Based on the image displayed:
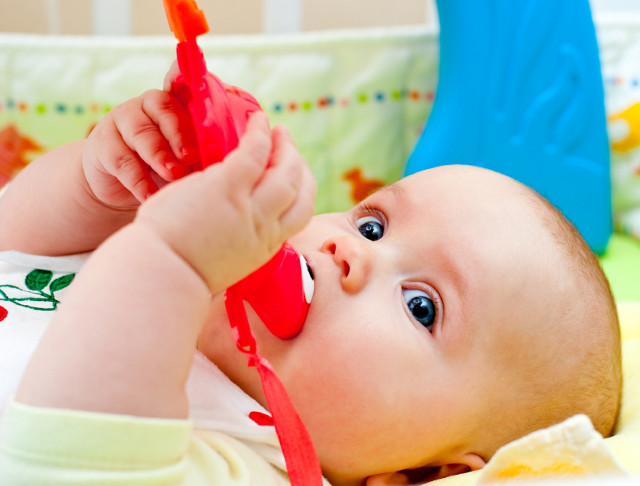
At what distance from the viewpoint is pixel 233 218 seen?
18.7 inches

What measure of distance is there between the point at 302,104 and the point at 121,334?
0.85 meters

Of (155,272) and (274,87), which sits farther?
(274,87)

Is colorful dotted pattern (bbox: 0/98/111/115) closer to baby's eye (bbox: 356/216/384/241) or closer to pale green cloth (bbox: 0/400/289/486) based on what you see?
baby's eye (bbox: 356/216/384/241)

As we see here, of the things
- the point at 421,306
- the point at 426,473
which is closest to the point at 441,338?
the point at 421,306

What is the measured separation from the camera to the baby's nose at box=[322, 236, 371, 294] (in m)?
0.64

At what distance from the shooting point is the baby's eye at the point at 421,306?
66cm

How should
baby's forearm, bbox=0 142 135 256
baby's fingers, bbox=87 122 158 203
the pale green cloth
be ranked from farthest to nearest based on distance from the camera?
baby's forearm, bbox=0 142 135 256
baby's fingers, bbox=87 122 158 203
the pale green cloth

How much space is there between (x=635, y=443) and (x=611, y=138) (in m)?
0.72

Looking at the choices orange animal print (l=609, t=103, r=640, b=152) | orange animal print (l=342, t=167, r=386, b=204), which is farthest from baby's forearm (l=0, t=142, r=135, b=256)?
orange animal print (l=609, t=103, r=640, b=152)

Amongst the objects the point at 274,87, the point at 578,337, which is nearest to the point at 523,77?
the point at 274,87

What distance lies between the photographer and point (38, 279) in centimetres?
79

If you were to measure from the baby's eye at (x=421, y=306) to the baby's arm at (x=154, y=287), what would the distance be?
0.71 feet

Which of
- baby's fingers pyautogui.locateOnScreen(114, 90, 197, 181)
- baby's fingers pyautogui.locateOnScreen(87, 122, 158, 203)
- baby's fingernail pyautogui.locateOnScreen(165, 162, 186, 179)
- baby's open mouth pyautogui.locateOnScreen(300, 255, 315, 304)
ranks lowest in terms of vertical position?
baby's open mouth pyautogui.locateOnScreen(300, 255, 315, 304)

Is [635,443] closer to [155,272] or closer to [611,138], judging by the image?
[155,272]
